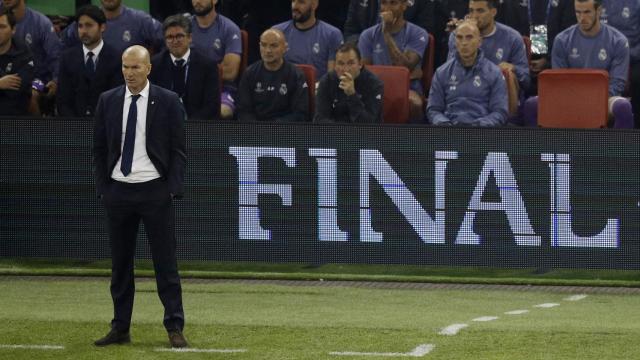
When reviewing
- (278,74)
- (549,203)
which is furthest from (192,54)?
(549,203)

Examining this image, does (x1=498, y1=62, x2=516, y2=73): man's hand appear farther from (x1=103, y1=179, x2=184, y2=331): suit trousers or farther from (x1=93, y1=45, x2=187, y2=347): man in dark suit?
(x1=103, y1=179, x2=184, y2=331): suit trousers

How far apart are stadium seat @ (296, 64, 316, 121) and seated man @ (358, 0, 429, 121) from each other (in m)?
1.01

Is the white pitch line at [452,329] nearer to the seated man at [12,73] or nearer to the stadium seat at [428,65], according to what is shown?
the stadium seat at [428,65]

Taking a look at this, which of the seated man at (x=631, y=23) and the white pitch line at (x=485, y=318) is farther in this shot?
the seated man at (x=631, y=23)

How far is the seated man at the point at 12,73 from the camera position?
15.5 metres

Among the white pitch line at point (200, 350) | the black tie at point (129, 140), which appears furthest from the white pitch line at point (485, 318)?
the black tie at point (129, 140)

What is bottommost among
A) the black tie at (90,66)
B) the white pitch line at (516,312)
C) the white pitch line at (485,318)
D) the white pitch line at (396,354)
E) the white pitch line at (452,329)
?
the white pitch line at (516,312)

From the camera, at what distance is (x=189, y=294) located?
501 inches

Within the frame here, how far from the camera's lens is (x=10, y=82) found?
50.9 ft

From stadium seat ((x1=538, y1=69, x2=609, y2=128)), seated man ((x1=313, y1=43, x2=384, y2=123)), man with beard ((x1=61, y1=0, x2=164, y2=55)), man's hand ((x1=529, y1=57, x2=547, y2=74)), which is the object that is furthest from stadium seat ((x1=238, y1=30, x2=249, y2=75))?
stadium seat ((x1=538, y1=69, x2=609, y2=128))

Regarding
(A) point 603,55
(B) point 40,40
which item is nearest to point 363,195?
(A) point 603,55

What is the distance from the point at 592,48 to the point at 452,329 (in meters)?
6.20

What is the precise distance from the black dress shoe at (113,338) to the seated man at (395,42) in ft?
23.6

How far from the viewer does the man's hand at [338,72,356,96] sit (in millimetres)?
14633
